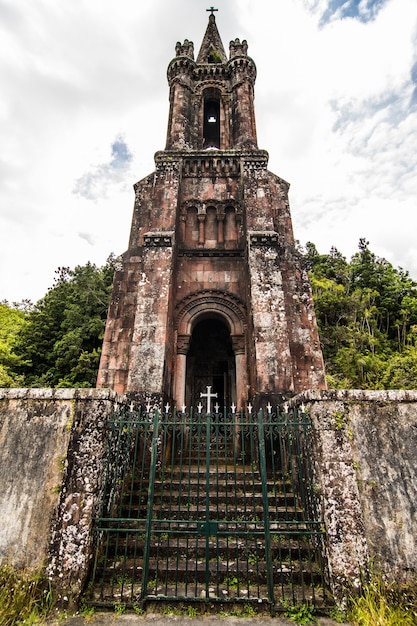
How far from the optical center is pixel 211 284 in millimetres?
11398

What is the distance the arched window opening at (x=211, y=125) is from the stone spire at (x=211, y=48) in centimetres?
242

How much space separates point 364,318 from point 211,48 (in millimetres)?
23063

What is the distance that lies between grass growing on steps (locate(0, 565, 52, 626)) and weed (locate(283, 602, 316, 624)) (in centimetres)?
272

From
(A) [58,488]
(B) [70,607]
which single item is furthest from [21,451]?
(B) [70,607]

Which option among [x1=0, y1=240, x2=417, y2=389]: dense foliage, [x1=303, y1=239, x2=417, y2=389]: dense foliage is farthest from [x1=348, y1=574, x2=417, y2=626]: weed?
[x1=303, y1=239, x2=417, y2=389]: dense foliage

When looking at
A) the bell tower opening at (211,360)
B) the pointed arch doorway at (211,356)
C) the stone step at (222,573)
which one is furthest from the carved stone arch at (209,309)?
the stone step at (222,573)

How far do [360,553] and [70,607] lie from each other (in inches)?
135

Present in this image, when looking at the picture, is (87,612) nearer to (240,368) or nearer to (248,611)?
(248,611)

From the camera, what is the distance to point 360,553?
4.06 meters

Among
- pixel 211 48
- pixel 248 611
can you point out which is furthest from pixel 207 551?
pixel 211 48

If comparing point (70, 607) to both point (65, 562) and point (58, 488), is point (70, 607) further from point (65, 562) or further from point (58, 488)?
point (58, 488)

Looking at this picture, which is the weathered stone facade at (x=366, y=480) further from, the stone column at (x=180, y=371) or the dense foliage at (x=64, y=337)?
the dense foliage at (x=64, y=337)

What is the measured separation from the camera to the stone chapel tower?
372 inches

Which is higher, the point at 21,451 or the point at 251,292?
the point at 251,292
